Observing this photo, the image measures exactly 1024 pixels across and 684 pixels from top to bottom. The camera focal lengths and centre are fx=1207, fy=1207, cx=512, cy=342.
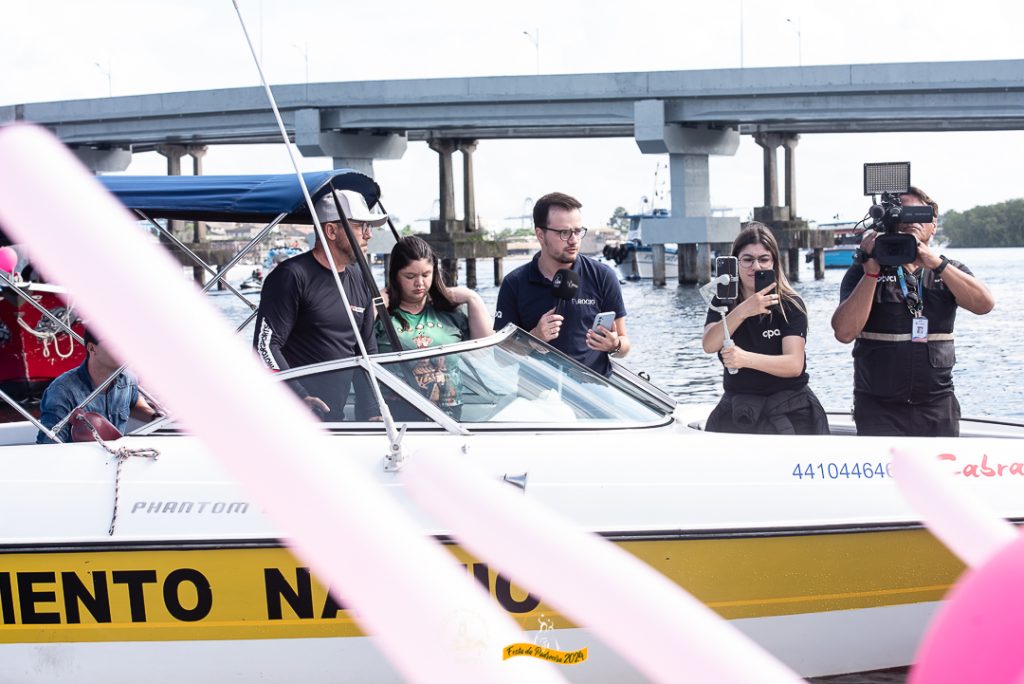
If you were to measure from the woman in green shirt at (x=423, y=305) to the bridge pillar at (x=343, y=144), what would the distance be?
128 feet

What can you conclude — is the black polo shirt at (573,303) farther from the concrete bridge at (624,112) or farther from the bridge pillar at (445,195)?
the bridge pillar at (445,195)

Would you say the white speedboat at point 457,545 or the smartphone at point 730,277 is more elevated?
the smartphone at point 730,277

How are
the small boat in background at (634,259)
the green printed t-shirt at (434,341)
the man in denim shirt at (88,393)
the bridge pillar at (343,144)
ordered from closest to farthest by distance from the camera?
the green printed t-shirt at (434,341) → the man in denim shirt at (88,393) → the bridge pillar at (343,144) → the small boat in background at (634,259)

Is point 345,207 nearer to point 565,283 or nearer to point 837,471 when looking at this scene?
point 565,283

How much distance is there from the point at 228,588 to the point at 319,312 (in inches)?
50.7

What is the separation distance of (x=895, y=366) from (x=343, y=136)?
4202 cm

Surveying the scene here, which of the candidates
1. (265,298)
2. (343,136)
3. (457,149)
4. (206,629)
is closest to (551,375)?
(265,298)

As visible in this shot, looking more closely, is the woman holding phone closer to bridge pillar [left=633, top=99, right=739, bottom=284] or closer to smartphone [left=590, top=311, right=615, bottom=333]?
smartphone [left=590, top=311, right=615, bottom=333]

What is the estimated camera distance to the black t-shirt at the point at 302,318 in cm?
499

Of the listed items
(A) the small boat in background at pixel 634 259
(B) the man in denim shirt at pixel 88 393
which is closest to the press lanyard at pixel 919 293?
(B) the man in denim shirt at pixel 88 393

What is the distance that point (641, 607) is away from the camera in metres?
0.81

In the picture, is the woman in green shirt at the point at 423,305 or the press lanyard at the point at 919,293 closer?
the press lanyard at the point at 919,293

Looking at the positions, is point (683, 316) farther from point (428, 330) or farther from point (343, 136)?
point (428, 330)

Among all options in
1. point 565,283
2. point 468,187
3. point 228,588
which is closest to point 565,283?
point 565,283
